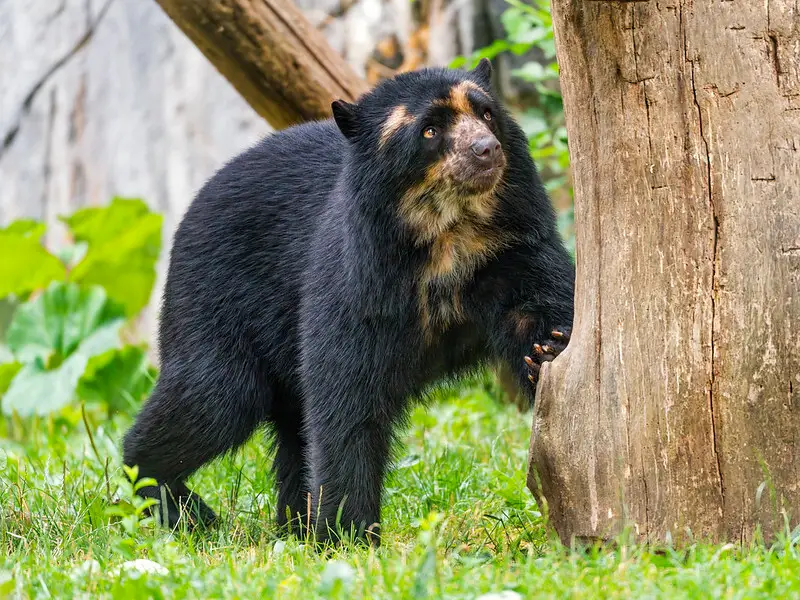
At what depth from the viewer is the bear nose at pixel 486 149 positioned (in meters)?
3.98

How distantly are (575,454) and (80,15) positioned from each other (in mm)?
8877

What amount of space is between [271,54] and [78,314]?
3.46 metres

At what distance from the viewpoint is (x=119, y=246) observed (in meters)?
9.06

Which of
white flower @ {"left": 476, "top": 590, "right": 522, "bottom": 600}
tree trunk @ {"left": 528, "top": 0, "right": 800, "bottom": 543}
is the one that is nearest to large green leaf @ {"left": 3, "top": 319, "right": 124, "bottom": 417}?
tree trunk @ {"left": 528, "top": 0, "right": 800, "bottom": 543}

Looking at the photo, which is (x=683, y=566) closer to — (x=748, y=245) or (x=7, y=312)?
(x=748, y=245)

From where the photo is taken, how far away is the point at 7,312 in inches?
470

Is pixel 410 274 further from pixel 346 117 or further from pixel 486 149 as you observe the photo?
pixel 346 117

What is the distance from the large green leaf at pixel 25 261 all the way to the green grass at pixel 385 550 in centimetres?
279

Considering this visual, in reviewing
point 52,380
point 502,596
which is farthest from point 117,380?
point 502,596

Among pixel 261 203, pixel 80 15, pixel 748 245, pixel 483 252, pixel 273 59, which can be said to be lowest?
pixel 748 245

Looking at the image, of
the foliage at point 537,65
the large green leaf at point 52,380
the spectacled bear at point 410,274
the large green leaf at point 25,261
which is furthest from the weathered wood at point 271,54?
the large green leaf at point 25,261

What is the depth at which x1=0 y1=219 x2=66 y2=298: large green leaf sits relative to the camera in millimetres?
8523

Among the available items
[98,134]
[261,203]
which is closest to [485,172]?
[261,203]

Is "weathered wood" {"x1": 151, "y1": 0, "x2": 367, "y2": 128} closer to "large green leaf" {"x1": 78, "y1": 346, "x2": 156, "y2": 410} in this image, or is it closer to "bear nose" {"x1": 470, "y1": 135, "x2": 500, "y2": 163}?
"bear nose" {"x1": 470, "y1": 135, "x2": 500, "y2": 163}
